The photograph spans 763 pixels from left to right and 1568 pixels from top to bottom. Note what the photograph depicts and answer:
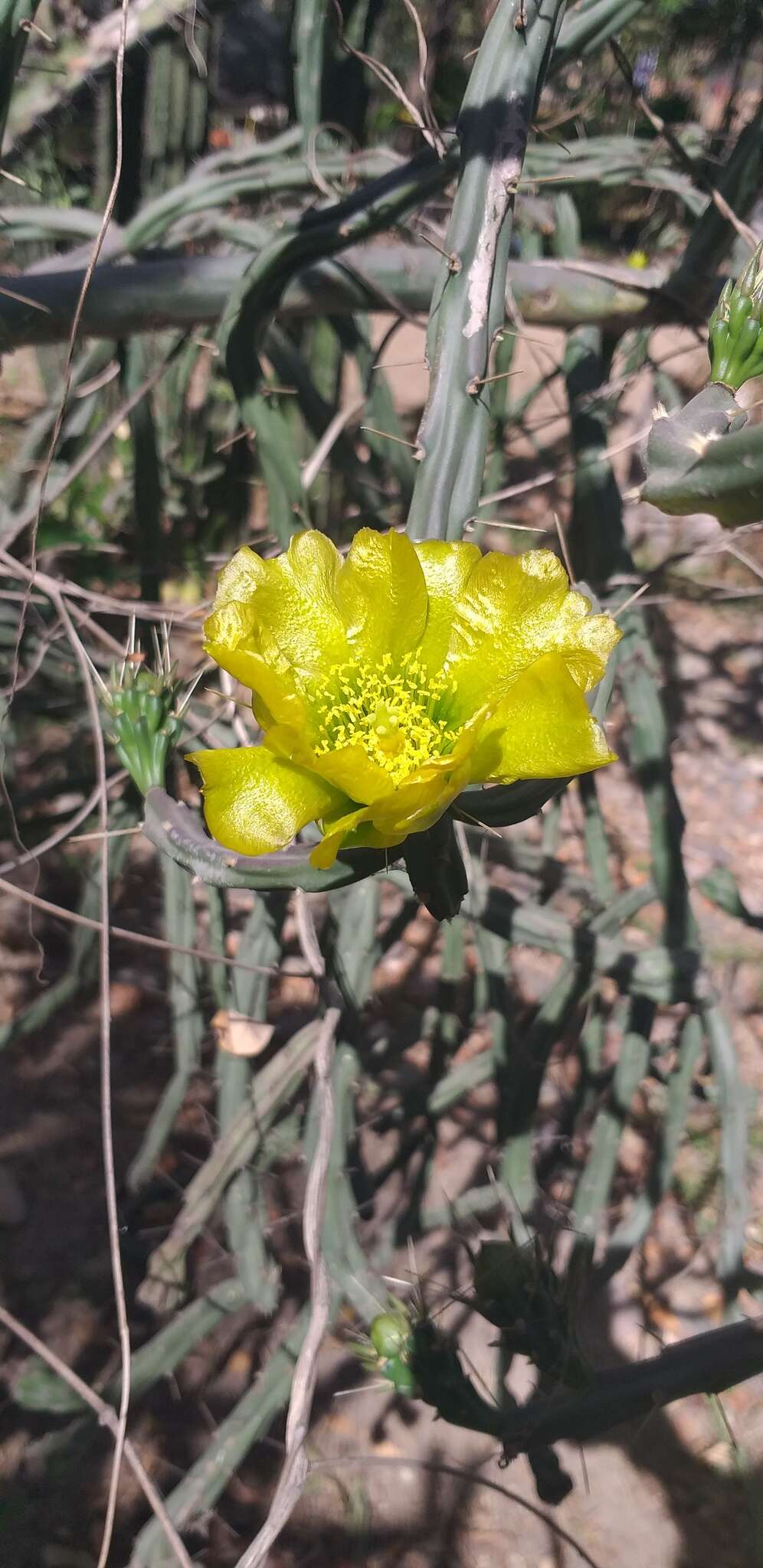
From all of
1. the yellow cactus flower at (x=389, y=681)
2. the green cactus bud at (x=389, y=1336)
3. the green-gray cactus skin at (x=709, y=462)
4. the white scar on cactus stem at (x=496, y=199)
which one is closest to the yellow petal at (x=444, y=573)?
the yellow cactus flower at (x=389, y=681)

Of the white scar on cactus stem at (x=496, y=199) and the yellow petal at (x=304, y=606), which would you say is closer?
the yellow petal at (x=304, y=606)

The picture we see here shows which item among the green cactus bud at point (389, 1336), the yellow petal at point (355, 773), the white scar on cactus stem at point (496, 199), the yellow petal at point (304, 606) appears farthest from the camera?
the green cactus bud at point (389, 1336)

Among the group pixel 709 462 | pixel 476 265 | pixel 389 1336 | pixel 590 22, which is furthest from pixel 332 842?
pixel 590 22

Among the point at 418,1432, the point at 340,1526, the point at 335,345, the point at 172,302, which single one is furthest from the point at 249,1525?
the point at 335,345

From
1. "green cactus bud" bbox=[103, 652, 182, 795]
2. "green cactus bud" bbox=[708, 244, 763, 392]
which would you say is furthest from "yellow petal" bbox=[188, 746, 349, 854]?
"green cactus bud" bbox=[708, 244, 763, 392]

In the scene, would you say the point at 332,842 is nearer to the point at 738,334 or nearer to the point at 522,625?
the point at 522,625

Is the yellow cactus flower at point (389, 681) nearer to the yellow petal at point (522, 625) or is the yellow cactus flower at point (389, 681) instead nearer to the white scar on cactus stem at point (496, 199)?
the yellow petal at point (522, 625)

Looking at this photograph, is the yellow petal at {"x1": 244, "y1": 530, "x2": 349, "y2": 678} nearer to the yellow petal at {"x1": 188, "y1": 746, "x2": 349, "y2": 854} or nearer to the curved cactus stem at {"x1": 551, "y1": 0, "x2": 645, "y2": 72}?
the yellow petal at {"x1": 188, "y1": 746, "x2": 349, "y2": 854}
